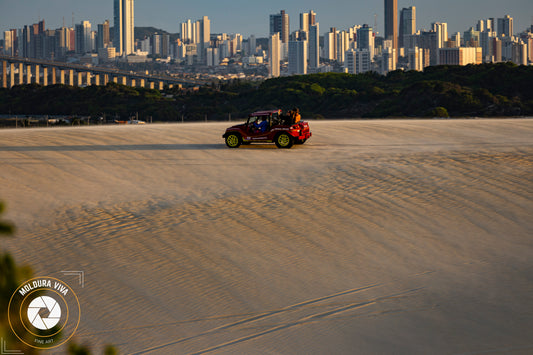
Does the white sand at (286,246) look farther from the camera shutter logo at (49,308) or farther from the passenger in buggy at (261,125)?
the passenger in buggy at (261,125)

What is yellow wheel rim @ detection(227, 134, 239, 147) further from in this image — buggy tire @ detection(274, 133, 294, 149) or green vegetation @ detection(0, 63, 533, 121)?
green vegetation @ detection(0, 63, 533, 121)

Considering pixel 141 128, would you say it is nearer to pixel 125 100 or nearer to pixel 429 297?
pixel 429 297

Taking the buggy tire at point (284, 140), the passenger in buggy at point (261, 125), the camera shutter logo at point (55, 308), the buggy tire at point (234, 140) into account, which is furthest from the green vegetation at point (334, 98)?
the camera shutter logo at point (55, 308)

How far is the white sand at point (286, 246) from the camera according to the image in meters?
6.86

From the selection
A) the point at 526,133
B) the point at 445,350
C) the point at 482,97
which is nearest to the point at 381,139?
the point at 526,133

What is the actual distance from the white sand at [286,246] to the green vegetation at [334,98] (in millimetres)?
42588

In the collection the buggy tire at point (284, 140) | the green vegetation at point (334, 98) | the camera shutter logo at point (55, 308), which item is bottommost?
the camera shutter logo at point (55, 308)

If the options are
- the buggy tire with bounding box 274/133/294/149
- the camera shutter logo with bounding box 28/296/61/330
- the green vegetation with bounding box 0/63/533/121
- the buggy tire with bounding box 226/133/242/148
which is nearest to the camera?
the camera shutter logo with bounding box 28/296/61/330

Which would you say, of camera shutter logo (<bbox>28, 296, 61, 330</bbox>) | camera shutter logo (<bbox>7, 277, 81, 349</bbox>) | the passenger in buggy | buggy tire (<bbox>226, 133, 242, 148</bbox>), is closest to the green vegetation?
the passenger in buggy

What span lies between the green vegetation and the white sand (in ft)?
140

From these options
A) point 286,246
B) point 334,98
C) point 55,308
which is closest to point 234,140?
point 286,246

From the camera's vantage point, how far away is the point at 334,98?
253 ft

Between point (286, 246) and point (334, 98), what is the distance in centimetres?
6865

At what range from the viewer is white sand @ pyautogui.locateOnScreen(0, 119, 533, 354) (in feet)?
22.5
